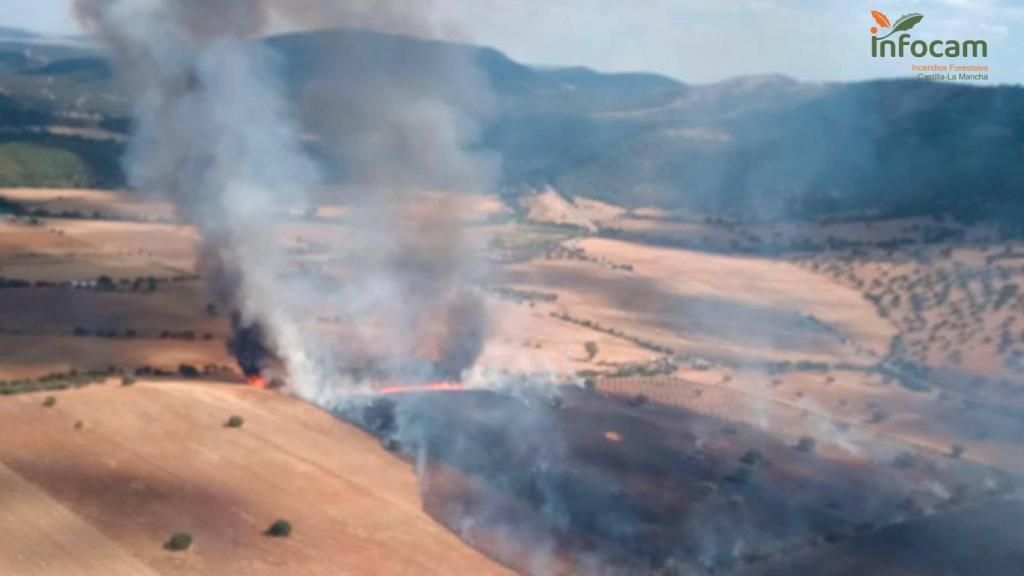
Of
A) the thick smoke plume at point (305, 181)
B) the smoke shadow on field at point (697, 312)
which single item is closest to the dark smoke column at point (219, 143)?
the thick smoke plume at point (305, 181)

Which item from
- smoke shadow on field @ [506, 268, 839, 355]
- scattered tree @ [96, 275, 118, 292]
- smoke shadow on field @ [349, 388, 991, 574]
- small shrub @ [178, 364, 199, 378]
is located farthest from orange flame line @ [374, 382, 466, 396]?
scattered tree @ [96, 275, 118, 292]

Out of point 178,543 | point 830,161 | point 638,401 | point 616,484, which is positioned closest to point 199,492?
point 178,543

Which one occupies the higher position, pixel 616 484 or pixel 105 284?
pixel 105 284

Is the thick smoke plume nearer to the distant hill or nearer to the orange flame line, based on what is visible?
the orange flame line

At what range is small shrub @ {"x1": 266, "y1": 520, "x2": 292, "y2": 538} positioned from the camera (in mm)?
36812

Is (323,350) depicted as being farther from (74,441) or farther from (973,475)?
(973,475)

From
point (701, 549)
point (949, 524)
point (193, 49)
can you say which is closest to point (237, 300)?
point (193, 49)

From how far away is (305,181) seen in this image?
6819cm

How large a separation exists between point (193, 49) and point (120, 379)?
58.0 ft

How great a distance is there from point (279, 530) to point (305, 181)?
35670 millimetres

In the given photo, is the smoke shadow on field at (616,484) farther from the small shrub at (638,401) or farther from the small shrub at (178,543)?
the small shrub at (178,543)

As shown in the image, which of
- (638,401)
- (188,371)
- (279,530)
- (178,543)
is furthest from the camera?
(638,401)

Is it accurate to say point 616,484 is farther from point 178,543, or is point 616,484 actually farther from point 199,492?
point 178,543

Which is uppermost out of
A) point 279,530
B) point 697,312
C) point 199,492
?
point 199,492
